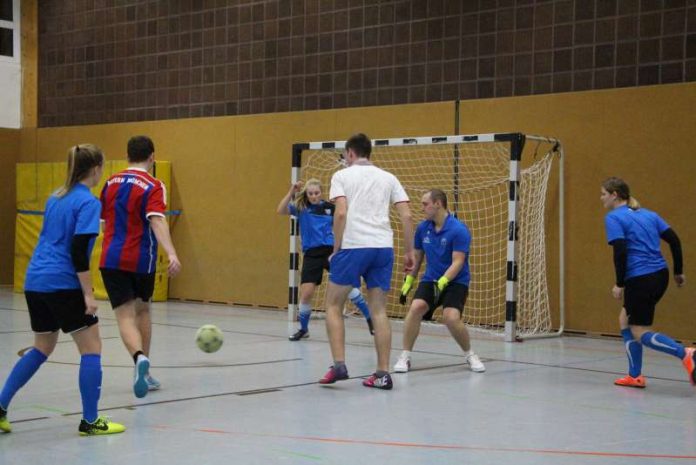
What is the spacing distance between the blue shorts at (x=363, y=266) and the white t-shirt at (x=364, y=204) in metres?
0.05

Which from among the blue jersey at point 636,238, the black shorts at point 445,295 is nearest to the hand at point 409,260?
the black shorts at point 445,295

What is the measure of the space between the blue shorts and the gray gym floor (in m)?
0.84

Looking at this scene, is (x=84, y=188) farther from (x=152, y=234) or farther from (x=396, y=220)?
(x=396, y=220)

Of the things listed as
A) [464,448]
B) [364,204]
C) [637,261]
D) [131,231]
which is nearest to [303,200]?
[364,204]

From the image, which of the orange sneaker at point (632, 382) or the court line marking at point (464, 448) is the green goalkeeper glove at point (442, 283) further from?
the court line marking at point (464, 448)

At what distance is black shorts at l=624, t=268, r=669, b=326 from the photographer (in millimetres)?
7371

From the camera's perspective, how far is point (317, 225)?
1024 centimetres

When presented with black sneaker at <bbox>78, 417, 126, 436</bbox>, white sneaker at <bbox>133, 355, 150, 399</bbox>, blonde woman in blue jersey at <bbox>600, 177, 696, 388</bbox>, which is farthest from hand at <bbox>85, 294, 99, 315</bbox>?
blonde woman in blue jersey at <bbox>600, 177, 696, 388</bbox>

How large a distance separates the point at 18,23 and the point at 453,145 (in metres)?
9.90

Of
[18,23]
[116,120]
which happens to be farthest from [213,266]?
[18,23]

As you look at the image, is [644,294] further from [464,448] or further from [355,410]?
[464,448]

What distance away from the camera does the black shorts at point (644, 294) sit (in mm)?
7371

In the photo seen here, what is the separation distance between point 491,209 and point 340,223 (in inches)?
213

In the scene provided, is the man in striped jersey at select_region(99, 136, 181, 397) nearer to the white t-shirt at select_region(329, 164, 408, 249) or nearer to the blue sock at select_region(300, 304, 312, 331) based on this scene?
the white t-shirt at select_region(329, 164, 408, 249)
